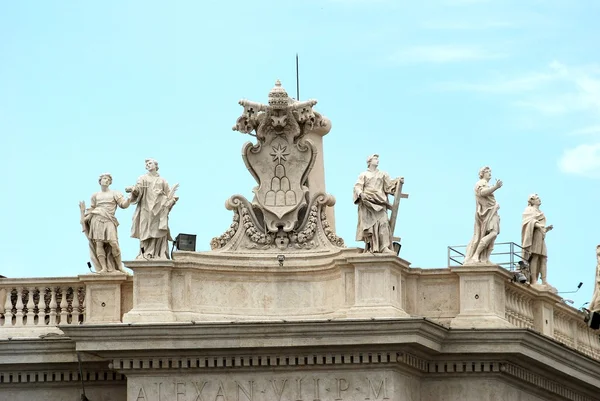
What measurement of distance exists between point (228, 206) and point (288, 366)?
383cm

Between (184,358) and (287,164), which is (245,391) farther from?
(287,164)

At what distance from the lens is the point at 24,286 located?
202ft

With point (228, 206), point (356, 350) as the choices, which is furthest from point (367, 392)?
point (228, 206)

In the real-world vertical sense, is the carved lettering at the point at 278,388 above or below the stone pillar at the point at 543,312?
below

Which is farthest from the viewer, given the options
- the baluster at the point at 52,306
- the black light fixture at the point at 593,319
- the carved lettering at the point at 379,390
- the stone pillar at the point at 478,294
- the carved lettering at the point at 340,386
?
the black light fixture at the point at 593,319

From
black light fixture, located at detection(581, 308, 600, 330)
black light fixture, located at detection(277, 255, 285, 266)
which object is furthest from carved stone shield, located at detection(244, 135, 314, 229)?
black light fixture, located at detection(581, 308, 600, 330)

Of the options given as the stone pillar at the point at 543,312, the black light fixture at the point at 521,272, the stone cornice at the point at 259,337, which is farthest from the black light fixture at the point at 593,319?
the stone cornice at the point at 259,337

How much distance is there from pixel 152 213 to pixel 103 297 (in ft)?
6.51

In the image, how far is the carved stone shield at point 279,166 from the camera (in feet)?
202

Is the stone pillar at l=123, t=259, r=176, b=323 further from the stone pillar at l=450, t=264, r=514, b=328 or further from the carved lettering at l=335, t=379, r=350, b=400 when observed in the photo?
the stone pillar at l=450, t=264, r=514, b=328

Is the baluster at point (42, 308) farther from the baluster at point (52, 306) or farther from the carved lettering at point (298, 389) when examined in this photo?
the carved lettering at point (298, 389)

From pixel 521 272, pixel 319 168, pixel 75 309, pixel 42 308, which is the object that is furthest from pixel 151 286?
pixel 521 272

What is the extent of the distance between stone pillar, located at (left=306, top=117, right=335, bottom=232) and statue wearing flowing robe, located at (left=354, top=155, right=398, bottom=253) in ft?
13.5

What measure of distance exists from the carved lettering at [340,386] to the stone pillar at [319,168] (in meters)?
5.76
